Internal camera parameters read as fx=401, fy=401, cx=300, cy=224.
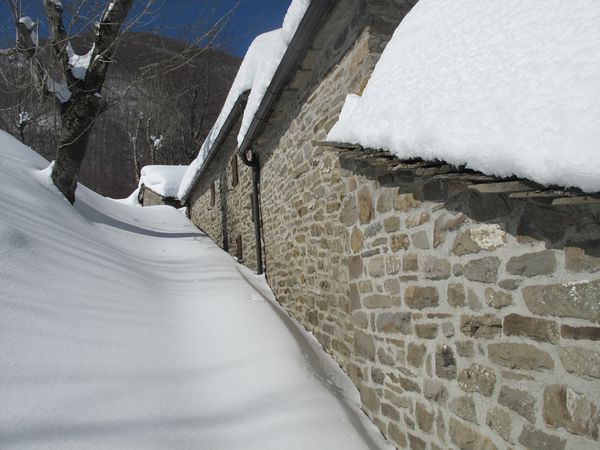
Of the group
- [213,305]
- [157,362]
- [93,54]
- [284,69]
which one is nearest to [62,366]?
[157,362]

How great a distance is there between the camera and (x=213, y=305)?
4.59m

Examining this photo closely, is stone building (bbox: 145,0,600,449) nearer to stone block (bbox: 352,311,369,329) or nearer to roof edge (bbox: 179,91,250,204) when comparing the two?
stone block (bbox: 352,311,369,329)

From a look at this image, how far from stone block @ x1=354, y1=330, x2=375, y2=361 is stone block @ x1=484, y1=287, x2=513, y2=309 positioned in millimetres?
1224

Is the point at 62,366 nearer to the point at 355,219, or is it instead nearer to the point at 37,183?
the point at 355,219

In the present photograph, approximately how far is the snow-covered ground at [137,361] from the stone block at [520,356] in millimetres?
1305

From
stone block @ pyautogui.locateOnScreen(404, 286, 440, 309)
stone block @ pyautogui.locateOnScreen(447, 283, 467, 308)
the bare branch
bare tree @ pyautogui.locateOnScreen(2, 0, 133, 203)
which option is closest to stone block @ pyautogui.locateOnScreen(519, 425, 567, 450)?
stone block @ pyautogui.locateOnScreen(447, 283, 467, 308)

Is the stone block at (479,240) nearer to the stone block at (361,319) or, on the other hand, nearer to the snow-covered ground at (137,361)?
the stone block at (361,319)

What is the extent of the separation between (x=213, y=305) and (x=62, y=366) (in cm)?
211

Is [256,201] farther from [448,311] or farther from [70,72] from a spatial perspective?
[448,311]

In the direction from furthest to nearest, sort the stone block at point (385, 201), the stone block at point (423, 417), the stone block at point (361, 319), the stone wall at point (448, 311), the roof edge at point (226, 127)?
the roof edge at point (226, 127)
the stone block at point (361, 319)
the stone block at point (385, 201)
the stone block at point (423, 417)
the stone wall at point (448, 311)

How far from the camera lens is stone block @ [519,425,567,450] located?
164cm

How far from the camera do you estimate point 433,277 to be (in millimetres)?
2365

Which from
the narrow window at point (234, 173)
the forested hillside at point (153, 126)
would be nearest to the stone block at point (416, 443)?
the narrow window at point (234, 173)

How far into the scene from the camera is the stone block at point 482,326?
1.94 meters
